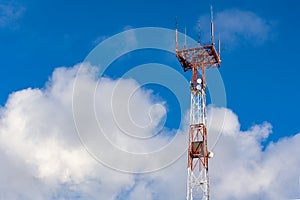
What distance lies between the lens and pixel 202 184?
73312mm

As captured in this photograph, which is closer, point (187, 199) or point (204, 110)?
point (187, 199)

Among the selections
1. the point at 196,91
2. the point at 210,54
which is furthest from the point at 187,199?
the point at 210,54

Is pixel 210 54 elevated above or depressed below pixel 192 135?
above

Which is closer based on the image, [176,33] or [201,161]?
[201,161]

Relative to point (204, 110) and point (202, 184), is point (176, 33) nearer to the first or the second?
point (204, 110)

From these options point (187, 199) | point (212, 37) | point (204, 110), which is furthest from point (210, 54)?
point (187, 199)

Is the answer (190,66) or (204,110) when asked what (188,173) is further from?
(190,66)

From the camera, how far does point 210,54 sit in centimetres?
7900

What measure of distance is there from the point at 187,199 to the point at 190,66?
67.1ft

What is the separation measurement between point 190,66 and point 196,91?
424 cm

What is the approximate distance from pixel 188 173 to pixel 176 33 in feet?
72.6

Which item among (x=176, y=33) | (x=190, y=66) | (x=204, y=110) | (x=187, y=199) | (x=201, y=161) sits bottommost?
(x=187, y=199)

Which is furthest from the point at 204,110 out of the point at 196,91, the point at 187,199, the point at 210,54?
the point at 187,199

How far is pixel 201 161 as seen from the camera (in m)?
74.9
